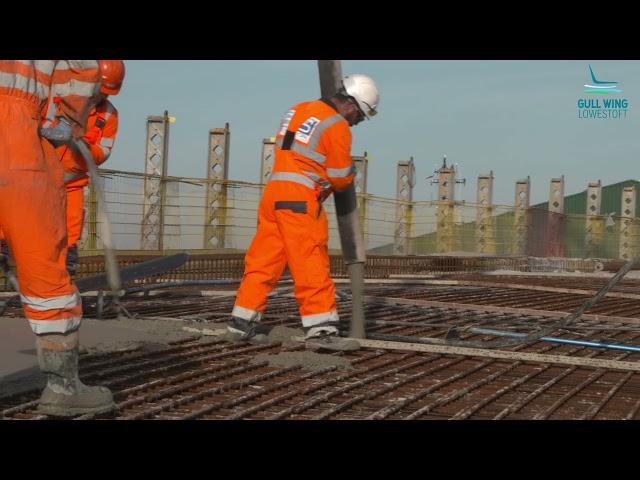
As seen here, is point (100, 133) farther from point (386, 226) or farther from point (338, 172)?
point (386, 226)

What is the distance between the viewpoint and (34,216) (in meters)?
3.16

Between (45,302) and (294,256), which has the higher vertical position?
(294,256)

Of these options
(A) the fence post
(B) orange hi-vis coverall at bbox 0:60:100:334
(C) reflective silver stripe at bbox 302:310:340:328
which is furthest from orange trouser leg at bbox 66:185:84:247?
(A) the fence post

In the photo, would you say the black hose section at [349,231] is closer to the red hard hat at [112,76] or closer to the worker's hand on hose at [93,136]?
the red hard hat at [112,76]

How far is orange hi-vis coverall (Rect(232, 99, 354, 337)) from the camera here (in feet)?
17.4

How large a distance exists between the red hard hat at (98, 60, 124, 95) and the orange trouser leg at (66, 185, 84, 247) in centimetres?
73

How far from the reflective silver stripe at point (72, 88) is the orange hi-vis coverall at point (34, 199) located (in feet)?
0.24

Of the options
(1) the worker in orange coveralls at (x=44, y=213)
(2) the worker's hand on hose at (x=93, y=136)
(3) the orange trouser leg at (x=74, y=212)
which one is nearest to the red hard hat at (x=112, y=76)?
(2) the worker's hand on hose at (x=93, y=136)

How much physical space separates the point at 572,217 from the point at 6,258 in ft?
73.5

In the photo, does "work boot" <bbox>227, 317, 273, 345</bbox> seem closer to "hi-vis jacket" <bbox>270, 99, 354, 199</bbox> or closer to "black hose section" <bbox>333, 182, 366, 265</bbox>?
"black hose section" <bbox>333, 182, 366, 265</bbox>

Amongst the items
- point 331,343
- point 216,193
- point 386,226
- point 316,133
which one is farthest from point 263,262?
point 386,226

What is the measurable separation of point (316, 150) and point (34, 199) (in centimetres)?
248
